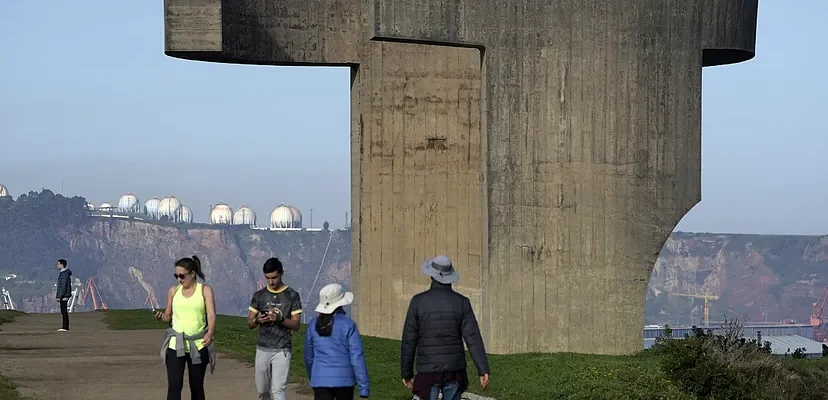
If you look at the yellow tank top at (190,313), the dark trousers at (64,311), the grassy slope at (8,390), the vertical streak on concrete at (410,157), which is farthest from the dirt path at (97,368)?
the vertical streak on concrete at (410,157)

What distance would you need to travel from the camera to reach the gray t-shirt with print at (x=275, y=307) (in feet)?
40.3

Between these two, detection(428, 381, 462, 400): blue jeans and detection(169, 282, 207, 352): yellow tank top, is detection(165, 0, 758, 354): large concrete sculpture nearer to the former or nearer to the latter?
detection(169, 282, 207, 352): yellow tank top

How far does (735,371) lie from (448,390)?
8.55 metres

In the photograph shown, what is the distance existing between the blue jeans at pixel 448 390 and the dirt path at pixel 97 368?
198 inches

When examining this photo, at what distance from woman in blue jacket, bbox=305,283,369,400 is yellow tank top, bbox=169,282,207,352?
176 cm

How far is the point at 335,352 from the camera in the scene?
1117 centimetres

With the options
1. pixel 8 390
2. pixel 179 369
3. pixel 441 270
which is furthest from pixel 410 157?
pixel 441 270

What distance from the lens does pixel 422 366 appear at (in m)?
11.3

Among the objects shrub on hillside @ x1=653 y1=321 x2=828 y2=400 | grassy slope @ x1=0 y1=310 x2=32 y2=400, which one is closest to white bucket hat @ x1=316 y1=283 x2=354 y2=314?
grassy slope @ x1=0 y1=310 x2=32 y2=400

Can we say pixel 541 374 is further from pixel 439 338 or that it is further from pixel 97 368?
pixel 439 338

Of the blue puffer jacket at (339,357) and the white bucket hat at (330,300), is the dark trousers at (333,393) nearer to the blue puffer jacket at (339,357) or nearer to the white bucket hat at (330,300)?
the blue puffer jacket at (339,357)

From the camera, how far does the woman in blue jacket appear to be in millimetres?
11117

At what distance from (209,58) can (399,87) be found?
3730mm

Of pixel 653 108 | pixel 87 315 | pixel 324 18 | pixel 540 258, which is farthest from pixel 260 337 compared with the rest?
pixel 87 315
